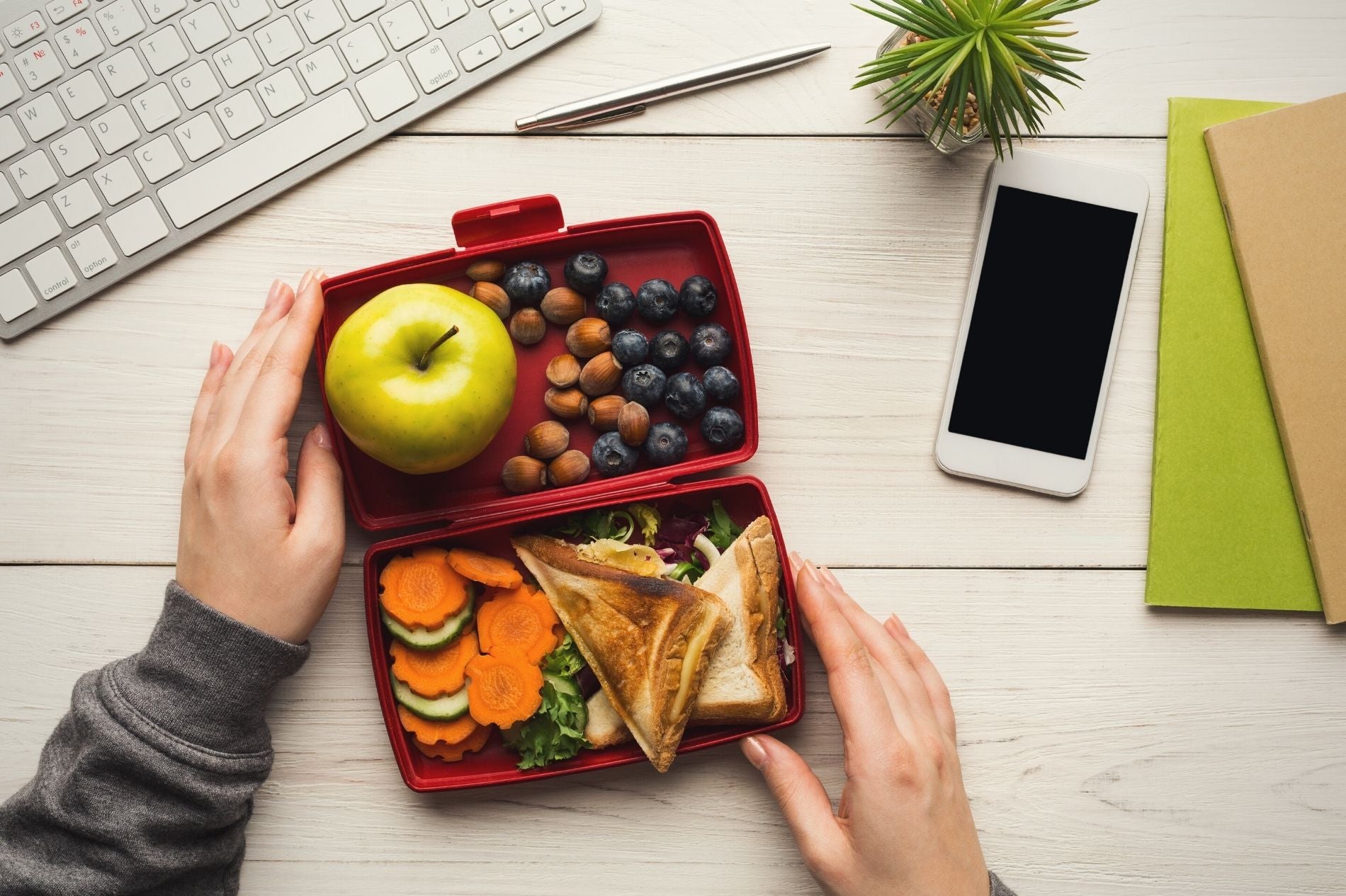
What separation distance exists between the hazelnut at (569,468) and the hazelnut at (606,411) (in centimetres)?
5

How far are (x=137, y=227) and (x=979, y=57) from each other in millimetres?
1009

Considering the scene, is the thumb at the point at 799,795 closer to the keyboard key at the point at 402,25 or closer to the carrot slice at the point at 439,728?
the carrot slice at the point at 439,728

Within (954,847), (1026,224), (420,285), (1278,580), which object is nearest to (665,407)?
(420,285)

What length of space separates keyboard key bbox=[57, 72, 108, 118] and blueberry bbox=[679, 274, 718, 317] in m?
0.73

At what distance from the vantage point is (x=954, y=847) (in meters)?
1.01

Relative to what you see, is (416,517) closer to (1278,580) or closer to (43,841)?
(43,841)

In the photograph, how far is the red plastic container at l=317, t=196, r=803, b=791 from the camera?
1.01m

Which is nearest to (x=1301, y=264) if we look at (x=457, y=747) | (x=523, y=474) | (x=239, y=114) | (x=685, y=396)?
(x=685, y=396)

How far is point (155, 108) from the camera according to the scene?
1.02m

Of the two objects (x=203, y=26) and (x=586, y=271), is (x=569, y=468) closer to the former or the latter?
(x=586, y=271)

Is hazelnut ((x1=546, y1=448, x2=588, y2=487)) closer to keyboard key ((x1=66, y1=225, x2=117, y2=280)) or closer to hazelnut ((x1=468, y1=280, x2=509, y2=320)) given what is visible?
hazelnut ((x1=468, y1=280, x2=509, y2=320))

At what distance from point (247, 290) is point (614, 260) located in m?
0.47

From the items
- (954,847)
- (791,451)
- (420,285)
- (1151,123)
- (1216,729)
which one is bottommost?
(954,847)

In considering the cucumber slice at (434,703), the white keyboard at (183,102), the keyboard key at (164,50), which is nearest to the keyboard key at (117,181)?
the white keyboard at (183,102)
